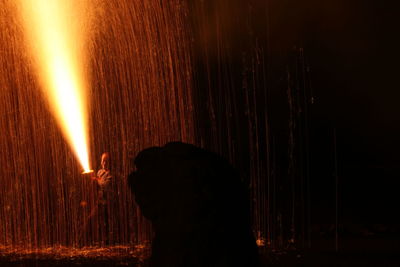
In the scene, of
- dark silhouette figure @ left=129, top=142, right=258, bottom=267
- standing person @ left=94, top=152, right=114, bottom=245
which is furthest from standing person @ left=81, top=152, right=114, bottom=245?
dark silhouette figure @ left=129, top=142, right=258, bottom=267

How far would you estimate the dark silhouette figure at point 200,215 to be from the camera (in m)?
6.39

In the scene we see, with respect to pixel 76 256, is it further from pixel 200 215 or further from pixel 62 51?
pixel 200 215

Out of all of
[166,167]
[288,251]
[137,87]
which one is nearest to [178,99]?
[137,87]

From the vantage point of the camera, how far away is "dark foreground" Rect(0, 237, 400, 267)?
10.9 metres

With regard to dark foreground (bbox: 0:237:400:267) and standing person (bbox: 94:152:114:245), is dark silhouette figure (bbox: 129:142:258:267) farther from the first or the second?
standing person (bbox: 94:152:114:245)

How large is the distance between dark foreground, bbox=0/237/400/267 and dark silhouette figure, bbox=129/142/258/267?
437 cm

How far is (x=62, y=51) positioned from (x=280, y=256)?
22.5 feet

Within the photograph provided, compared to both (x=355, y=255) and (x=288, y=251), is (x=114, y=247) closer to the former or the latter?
(x=288, y=251)

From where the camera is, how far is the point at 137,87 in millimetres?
16500

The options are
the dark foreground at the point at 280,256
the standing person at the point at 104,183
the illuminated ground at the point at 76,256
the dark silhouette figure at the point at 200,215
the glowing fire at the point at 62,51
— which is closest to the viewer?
the dark silhouette figure at the point at 200,215

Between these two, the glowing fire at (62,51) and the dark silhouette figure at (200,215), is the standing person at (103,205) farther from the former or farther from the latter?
the dark silhouette figure at (200,215)

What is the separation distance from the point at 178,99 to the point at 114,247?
5.00 metres

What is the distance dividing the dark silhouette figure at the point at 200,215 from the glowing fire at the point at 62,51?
29.2 ft

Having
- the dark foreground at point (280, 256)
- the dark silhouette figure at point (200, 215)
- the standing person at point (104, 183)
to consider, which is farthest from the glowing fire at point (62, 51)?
the dark silhouette figure at point (200, 215)
